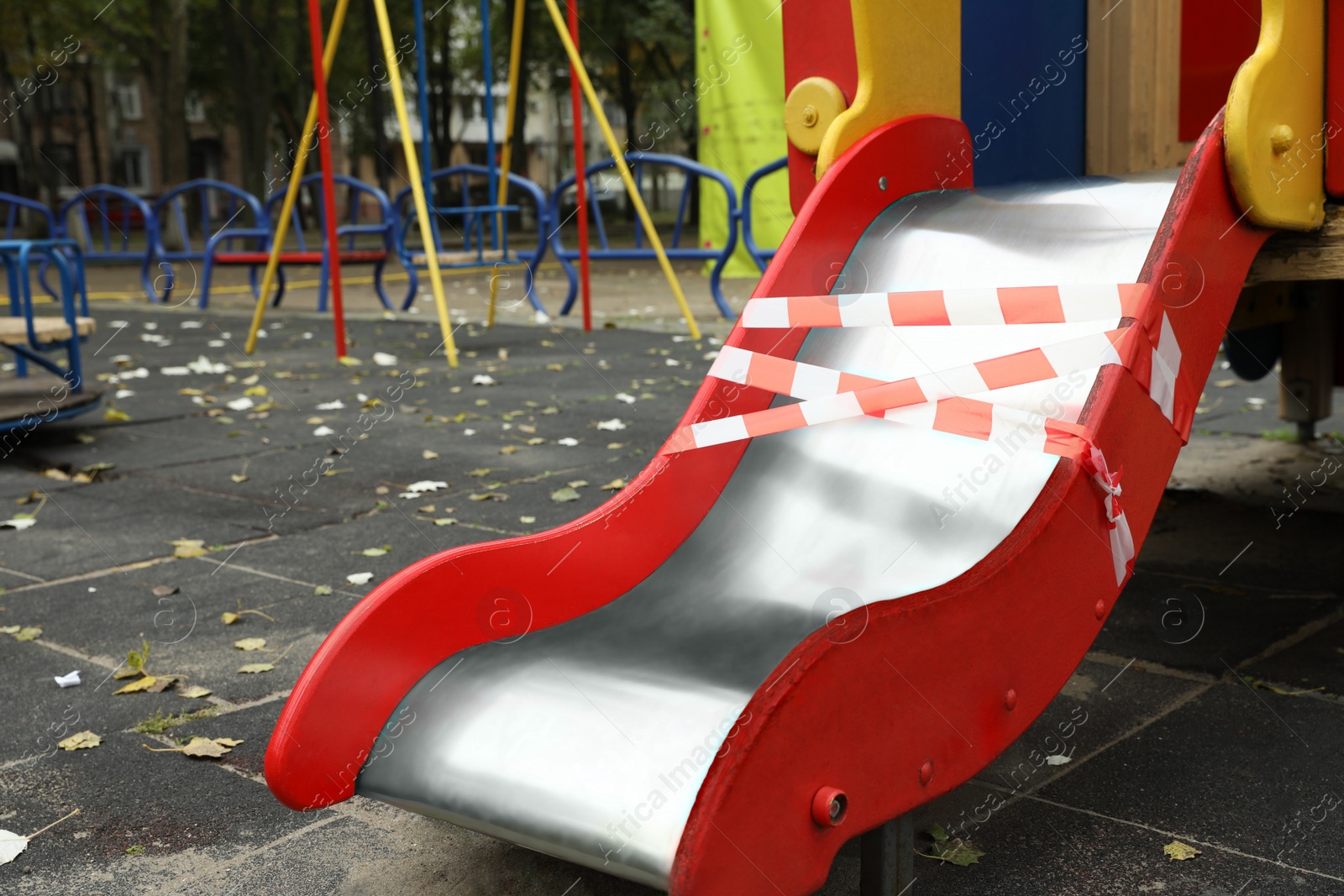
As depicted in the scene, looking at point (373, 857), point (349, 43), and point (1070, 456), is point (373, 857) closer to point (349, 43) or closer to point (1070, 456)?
point (1070, 456)

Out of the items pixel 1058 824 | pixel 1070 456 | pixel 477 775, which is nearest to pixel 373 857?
pixel 477 775

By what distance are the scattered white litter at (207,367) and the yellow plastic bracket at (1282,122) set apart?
6.52 meters

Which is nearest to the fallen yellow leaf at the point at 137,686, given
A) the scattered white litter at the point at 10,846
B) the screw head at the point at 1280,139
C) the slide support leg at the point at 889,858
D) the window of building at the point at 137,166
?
the scattered white litter at the point at 10,846

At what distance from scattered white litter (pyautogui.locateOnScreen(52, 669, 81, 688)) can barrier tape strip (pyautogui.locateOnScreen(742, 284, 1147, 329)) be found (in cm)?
165

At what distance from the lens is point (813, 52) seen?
3010 mm

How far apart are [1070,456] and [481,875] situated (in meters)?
1.10

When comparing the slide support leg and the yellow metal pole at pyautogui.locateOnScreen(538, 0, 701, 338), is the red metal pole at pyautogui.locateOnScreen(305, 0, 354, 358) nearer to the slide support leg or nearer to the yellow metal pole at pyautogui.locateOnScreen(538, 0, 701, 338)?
the yellow metal pole at pyautogui.locateOnScreen(538, 0, 701, 338)

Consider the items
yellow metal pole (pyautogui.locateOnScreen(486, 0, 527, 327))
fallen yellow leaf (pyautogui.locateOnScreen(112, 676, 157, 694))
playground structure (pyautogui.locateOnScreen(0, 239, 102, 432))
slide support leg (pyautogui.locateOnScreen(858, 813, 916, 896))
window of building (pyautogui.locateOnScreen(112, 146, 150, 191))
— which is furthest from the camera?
window of building (pyautogui.locateOnScreen(112, 146, 150, 191))

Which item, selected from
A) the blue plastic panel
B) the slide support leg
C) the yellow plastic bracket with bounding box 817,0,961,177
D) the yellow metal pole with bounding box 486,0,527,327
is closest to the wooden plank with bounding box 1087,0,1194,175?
the blue plastic panel

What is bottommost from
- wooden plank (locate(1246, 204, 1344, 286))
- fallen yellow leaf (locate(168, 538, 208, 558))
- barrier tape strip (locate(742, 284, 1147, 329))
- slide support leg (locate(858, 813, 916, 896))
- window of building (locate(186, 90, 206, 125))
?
fallen yellow leaf (locate(168, 538, 208, 558))

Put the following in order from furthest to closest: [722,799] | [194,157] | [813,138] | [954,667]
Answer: [194,157], [813,138], [954,667], [722,799]

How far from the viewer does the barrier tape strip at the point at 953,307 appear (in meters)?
2.11

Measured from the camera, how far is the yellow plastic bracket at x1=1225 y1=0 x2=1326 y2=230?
2.25 metres

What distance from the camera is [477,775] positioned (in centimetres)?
174
